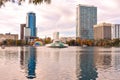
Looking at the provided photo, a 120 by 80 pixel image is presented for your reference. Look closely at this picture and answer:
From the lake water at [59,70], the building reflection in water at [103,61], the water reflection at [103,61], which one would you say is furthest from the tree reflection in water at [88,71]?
the water reflection at [103,61]

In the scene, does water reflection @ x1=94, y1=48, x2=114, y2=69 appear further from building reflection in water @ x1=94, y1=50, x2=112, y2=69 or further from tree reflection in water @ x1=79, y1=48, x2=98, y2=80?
tree reflection in water @ x1=79, y1=48, x2=98, y2=80

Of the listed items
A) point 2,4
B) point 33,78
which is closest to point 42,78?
point 33,78

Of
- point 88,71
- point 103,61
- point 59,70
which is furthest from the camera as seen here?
point 103,61

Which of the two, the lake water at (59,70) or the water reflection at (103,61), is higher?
the lake water at (59,70)

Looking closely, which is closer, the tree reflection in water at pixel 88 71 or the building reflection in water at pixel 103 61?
the tree reflection in water at pixel 88 71

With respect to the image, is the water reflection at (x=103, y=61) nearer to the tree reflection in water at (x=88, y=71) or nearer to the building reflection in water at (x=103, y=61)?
the building reflection in water at (x=103, y=61)

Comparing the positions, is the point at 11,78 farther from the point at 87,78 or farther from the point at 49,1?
the point at 49,1

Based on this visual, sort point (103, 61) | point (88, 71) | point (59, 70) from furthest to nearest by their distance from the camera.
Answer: point (103, 61) → point (59, 70) → point (88, 71)

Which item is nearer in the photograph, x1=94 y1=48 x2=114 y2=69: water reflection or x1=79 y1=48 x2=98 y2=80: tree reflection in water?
x1=79 y1=48 x2=98 y2=80: tree reflection in water

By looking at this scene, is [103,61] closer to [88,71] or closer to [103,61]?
[103,61]

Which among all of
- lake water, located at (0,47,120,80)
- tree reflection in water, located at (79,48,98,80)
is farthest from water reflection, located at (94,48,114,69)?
tree reflection in water, located at (79,48,98,80)

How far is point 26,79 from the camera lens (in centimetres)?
4694

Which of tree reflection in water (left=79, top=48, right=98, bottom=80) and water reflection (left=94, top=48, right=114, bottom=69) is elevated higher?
tree reflection in water (left=79, top=48, right=98, bottom=80)

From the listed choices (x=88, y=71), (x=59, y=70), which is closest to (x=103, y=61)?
(x=88, y=71)
